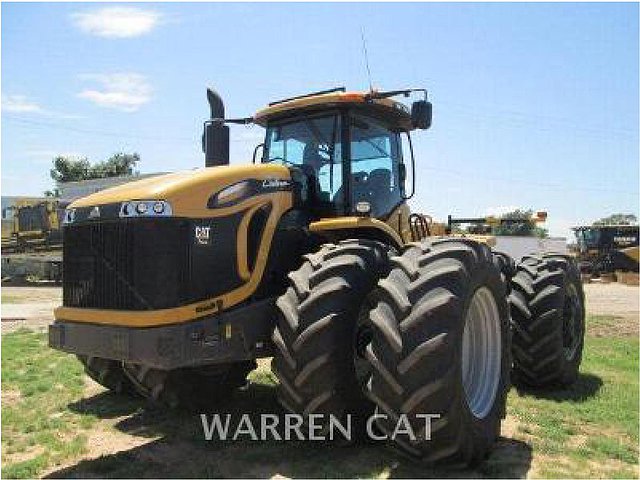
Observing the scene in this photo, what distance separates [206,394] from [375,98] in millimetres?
3331

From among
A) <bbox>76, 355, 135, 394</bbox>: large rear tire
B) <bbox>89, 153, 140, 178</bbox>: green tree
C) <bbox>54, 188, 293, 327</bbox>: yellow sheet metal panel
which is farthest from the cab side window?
<bbox>89, 153, 140, 178</bbox>: green tree

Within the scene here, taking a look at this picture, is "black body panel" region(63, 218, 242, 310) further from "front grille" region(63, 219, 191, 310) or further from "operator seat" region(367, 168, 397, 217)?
"operator seat" region(367, 168, 397, 217)

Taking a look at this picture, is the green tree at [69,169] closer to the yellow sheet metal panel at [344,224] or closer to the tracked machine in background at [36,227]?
the tracked machine in background at [36,227]

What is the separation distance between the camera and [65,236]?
5.88 meters

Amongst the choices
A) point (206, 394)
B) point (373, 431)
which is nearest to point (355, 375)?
point (373, 431)

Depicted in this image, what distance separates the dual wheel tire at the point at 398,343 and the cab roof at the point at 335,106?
5.44 feet

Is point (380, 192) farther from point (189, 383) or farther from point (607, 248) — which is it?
point (607, 248)

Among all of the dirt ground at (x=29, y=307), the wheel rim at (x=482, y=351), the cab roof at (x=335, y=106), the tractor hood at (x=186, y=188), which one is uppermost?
the cab roof at (x=335, y=106)

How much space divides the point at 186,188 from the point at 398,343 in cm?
209

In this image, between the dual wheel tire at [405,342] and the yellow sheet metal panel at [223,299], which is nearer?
the dual wheel tire at [405,342]

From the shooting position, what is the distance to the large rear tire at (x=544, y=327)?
7.68m

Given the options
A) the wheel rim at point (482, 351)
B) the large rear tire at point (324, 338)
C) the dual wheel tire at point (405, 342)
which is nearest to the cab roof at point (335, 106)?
the dual wheel tire at point (405, 342)

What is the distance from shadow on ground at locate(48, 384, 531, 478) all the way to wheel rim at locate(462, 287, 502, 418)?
48 cm

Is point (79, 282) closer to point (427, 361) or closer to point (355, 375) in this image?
point (355, 375)
